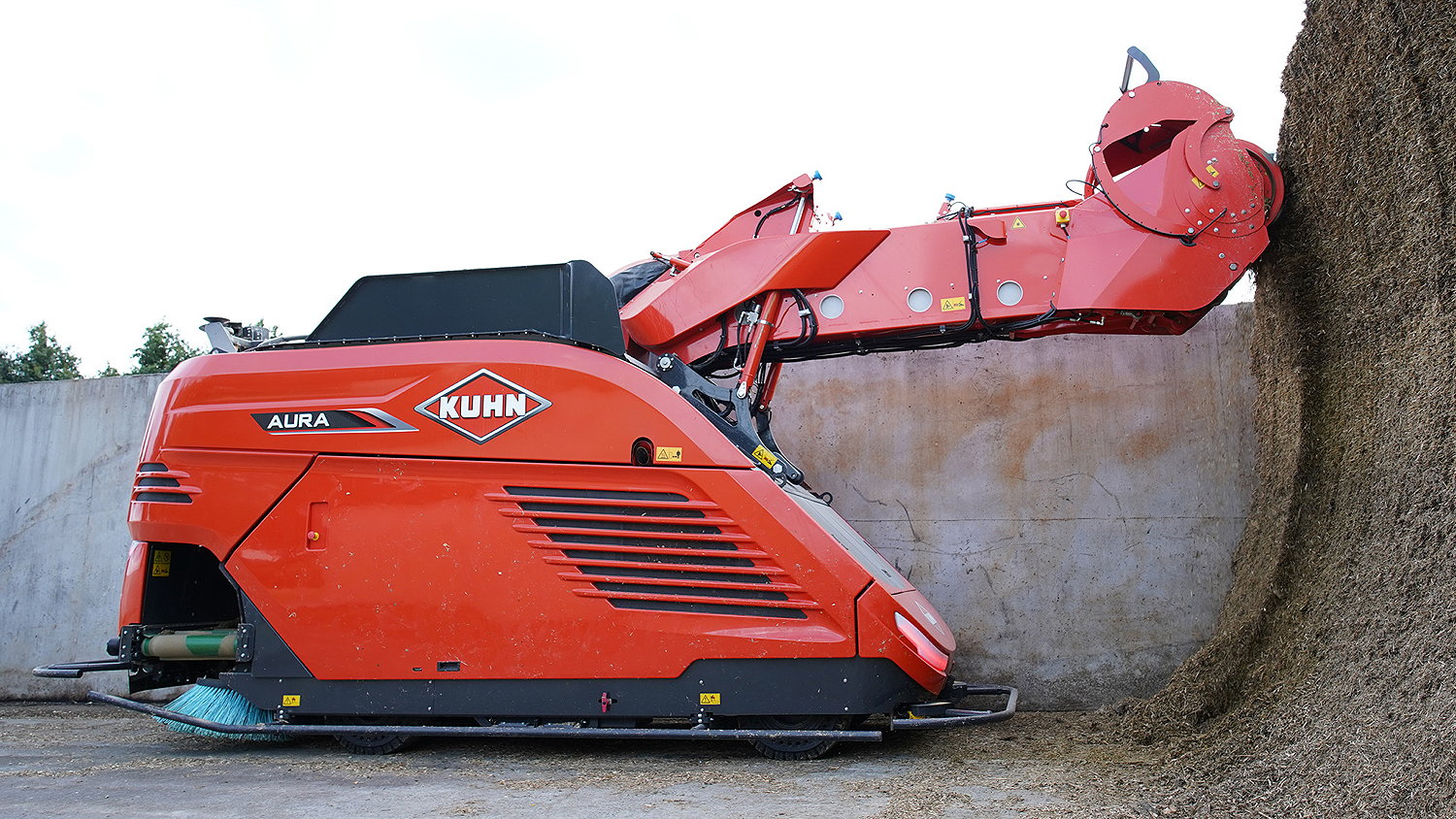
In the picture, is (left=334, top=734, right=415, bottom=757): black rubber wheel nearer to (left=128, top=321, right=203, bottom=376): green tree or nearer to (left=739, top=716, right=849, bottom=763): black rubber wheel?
(left=739, top=716, right=849, bottom=763): black rubber wheel

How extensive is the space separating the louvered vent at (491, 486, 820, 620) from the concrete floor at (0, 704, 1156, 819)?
709mm

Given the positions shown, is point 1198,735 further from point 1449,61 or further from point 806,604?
point 1449,61

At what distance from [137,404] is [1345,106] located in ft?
24.4

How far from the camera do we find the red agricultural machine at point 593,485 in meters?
4.44

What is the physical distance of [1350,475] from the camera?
14.0 ft

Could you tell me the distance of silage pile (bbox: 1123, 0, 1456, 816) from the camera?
3.20 metres

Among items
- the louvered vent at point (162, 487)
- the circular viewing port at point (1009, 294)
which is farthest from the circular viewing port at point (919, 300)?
the louvered vent at point (162, 487)

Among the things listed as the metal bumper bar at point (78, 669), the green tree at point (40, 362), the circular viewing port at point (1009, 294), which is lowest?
the metal bumper bar at point (78, 669)

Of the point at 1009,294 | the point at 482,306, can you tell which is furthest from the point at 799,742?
the point at 482,306

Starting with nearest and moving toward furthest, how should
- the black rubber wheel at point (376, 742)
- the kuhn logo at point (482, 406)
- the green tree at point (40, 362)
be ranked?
the kuhn logo at point (482, 406), the black rubber wheel at point (376, 742), the green tree at point (40, 362)

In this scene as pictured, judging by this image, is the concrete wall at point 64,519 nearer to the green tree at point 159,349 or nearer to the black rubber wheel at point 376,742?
the black rubber wheel at point 376,742

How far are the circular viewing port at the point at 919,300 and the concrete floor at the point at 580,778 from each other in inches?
80.2

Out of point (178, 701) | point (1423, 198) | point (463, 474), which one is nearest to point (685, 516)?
point (463, 474)

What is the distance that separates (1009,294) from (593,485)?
212 centimetres
